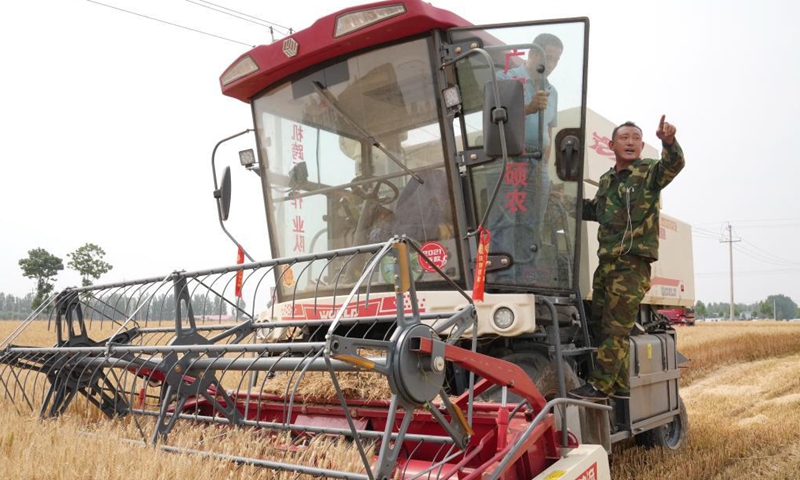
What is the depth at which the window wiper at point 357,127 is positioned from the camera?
12.2 ft

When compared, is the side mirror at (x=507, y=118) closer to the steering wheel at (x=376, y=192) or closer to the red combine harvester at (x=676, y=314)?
the steering wheel at (x=376, y=192)

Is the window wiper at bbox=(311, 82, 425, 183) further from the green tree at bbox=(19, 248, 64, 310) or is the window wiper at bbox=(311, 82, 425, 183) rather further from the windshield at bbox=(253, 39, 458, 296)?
the green tree at bbox=(19, 248, 64, 310)

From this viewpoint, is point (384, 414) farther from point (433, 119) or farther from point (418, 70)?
point (418, 70)

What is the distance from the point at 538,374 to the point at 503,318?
385 millimetres

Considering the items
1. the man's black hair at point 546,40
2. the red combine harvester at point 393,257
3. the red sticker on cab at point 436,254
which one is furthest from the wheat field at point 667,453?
the man's black hair at point 546,40

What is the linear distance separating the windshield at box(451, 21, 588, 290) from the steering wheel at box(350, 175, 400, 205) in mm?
465

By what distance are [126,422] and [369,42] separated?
236cm

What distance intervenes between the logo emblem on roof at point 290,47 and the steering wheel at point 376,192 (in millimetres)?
817

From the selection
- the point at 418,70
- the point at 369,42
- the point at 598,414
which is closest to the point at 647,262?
the point at 598,414

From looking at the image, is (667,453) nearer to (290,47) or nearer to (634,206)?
(634,206)

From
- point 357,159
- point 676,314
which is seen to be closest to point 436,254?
point 357,159

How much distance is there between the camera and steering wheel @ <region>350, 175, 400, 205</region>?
12.5ft

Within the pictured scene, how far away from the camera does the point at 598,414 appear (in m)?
3.58

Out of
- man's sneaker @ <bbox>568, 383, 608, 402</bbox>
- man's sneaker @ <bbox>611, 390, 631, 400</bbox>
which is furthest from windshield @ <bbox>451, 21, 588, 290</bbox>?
man's sneaker @ <bbox>611, 390, 631, 400</bbox>
